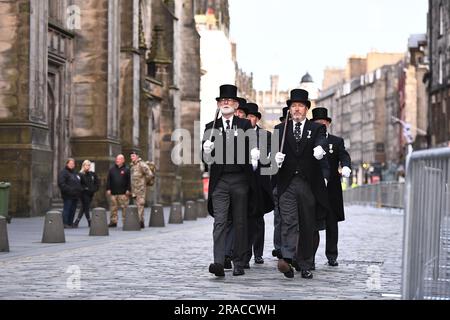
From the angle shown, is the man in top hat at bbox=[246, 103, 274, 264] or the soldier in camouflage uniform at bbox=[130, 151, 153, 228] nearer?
the man in top hat at bbox=[246, 103, 274, 264]

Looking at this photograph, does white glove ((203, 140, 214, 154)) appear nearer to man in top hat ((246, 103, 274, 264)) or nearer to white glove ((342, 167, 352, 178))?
man in top hat ((246, 103, 274, 264))

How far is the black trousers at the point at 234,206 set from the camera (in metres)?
12.7

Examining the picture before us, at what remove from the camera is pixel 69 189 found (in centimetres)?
2558

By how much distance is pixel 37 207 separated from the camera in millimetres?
28203

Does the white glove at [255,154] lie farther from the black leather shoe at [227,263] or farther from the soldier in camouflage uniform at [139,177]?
the soldier in camouflage uniform at [139,177]

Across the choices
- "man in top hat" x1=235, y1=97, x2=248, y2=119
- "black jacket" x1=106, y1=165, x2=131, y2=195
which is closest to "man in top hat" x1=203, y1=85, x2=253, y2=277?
→ "man in top hat" x1=235, y1=97, x2=248, y2=119

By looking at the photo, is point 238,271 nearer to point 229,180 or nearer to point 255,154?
point 229,180

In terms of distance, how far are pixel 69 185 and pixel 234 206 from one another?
13.4 meters

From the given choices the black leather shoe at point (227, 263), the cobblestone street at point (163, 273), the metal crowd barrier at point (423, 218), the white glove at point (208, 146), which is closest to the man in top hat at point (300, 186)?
the cobblestone street at point (163, 273)

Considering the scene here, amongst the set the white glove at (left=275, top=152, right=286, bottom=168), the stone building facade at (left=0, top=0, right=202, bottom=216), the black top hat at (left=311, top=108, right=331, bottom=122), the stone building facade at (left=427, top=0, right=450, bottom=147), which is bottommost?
the white glove at (left=275, top=152, right=286, bottom=168)

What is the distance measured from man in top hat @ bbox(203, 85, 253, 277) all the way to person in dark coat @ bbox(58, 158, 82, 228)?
13.0 metres

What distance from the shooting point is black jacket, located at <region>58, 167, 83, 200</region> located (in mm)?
25500
